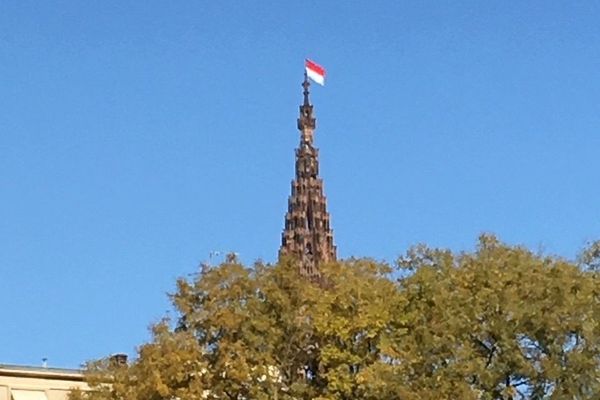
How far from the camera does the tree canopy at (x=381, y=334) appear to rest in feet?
197

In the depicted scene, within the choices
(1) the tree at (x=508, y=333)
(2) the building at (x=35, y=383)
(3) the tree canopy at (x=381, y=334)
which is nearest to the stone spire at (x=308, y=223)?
(2) the building at (x=35, y=383)

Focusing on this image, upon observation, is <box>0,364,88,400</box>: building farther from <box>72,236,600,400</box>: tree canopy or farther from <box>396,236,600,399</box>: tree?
<box>396,236,600,399</box>: tree

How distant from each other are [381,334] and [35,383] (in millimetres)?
25040

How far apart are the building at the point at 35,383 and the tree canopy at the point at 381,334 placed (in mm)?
12927

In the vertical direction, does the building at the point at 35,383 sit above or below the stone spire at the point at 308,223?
below

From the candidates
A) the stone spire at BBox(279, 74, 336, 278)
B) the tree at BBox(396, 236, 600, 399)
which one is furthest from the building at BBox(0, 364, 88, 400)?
the stone spire at BBox(279, 74, 336, 278)

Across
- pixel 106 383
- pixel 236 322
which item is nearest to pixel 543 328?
pixel 236 322

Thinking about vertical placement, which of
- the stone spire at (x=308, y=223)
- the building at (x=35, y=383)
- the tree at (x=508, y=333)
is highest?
the stone spire at (x=308, y=223)

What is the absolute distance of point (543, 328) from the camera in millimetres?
60281

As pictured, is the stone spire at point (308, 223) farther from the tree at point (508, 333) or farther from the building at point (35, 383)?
the tree at point (508, 333)

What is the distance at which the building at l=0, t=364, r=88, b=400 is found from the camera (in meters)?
80.2

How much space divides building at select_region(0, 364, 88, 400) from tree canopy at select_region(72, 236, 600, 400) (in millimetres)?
12927

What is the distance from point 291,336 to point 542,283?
1110 cm

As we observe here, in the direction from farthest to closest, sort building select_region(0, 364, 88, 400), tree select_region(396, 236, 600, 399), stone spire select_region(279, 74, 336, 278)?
stone spire select_region(279, 74, 336, 278) → building select_region(0, 364, 88, 400) → tree select_region(396, 236, 600, 399)
